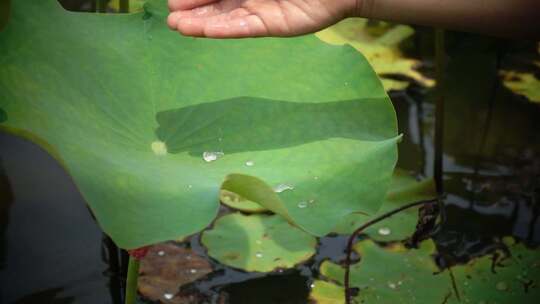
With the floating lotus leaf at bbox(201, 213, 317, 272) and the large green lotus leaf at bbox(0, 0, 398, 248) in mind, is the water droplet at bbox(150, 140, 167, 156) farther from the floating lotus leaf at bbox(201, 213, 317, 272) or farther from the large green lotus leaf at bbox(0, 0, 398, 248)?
the floating lotus leaf at bbox(201, 213, 317, 272)

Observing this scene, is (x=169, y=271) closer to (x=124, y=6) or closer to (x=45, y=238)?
(x=45, y=238)

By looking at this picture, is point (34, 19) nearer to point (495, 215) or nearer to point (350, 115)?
point (350, 115)

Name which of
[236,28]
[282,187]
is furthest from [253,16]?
[282,187]

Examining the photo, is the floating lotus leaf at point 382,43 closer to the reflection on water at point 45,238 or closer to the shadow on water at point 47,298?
the reflection on water at point 45,238

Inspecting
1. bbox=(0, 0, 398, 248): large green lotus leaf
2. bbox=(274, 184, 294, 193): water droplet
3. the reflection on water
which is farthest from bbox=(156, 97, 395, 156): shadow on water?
the reflection on water

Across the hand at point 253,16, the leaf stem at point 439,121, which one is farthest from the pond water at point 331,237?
the hand at point 253,16

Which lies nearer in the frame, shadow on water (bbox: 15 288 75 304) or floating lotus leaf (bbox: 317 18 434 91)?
shadow on water (bbox: 15 288 75 304)

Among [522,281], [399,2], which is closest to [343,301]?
[522,281]
